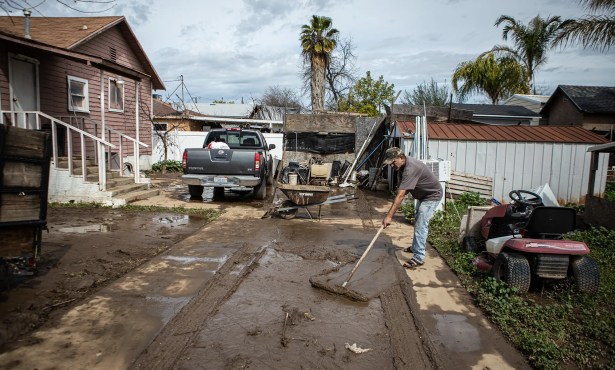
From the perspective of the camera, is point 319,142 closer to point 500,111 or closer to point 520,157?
point 520,157

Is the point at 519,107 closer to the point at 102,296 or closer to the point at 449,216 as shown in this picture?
the point at 449,216

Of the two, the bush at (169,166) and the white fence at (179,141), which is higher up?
the white fence at (179,141)

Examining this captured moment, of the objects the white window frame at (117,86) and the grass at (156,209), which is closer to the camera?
the grass at (156,209)

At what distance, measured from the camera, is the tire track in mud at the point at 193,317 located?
3.41 m

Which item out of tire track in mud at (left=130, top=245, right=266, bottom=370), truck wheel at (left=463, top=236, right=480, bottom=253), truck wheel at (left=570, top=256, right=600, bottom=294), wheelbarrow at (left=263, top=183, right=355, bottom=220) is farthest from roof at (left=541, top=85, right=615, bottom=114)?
tire track in mud at (left=130, top=245, right=266, bottom=370)

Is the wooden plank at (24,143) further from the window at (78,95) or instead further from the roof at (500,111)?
the roof at (500,111)

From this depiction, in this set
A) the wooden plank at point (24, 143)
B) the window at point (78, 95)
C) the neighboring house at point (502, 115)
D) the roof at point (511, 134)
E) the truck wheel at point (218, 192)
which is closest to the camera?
the wooden plank at point (24, 143)

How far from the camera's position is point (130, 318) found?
4.14 m

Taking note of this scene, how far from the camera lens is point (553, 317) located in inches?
175

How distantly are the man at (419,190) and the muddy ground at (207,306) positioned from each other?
44 centimetres

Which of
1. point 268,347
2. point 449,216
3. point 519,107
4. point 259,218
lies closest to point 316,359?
point 268,347

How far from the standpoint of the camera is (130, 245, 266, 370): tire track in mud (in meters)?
3.41

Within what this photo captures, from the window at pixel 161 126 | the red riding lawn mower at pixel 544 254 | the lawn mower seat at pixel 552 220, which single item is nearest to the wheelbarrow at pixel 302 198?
the red riding lawn mower at pixel 544 254

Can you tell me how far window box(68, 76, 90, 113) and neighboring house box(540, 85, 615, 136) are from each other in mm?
21580
